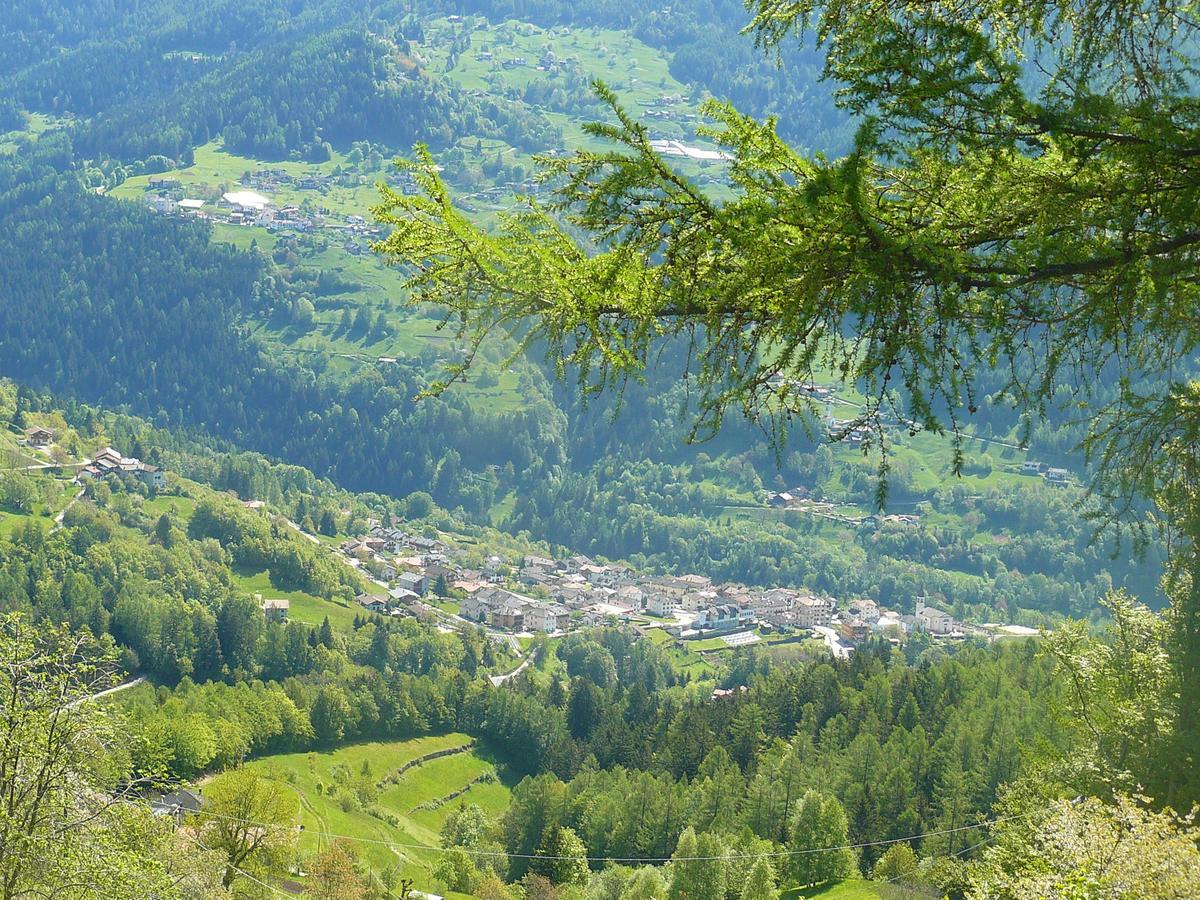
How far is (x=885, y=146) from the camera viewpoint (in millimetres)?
7785

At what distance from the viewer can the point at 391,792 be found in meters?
94.1

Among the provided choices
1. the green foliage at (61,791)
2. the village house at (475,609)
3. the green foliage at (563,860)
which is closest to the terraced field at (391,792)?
the green foliage at (563,860)

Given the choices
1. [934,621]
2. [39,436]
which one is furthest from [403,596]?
[934,621]

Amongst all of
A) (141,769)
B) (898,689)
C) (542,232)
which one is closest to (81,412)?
(898,689)

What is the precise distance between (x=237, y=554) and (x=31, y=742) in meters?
138

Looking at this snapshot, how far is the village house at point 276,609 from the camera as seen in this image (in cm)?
13279

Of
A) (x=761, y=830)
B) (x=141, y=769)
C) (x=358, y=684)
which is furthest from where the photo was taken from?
(x=358, y=684)

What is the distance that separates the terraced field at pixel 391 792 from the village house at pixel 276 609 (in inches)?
1201

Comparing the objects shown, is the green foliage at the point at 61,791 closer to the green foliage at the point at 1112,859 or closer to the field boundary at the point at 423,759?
the green foliage at the point at 1112,859

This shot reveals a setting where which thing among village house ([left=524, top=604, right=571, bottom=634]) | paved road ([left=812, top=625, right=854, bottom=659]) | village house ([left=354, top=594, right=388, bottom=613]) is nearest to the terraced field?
village house ([left=354, top=594, right=388, bottom=613])

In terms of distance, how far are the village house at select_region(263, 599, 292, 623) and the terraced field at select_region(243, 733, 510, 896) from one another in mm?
30504

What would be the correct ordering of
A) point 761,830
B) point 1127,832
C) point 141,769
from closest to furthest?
point 1127,832 → point 141,769 → point 761,830

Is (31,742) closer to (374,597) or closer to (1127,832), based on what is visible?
(1127,832)

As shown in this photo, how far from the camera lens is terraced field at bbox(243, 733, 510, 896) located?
7388 cm
